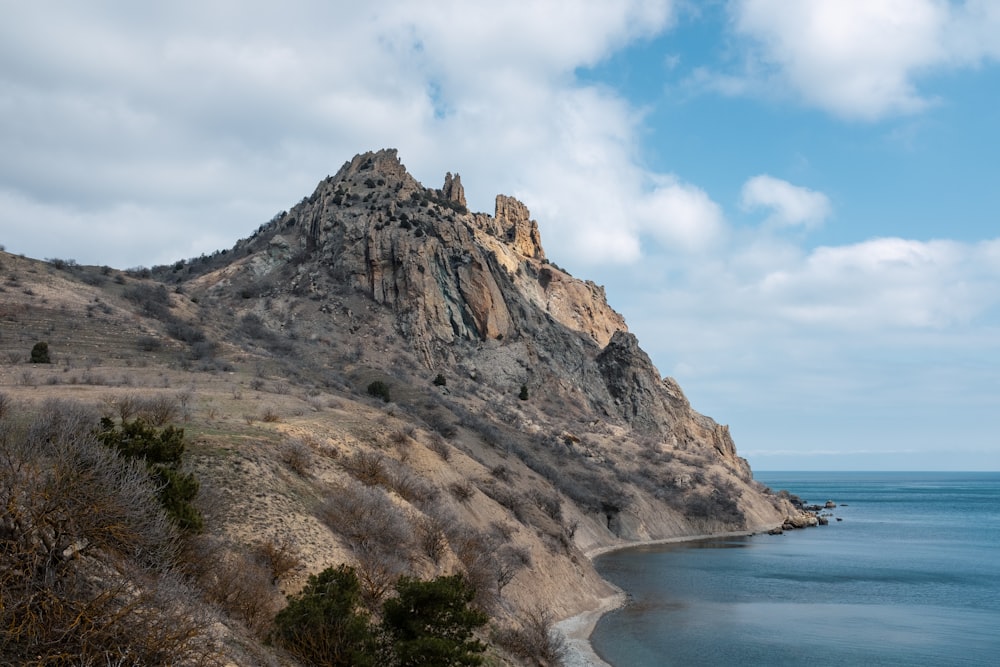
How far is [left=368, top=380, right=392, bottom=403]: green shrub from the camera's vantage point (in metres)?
55.0

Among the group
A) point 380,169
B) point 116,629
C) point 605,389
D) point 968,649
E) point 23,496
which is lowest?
point 968,649

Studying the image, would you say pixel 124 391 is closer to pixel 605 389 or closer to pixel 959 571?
pixel 959 571

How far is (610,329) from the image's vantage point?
398 feet

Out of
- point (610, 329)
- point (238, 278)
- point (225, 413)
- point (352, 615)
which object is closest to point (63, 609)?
point (352, 615)

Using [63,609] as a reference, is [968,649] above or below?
below

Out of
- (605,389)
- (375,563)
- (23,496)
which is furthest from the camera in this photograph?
(605,389)

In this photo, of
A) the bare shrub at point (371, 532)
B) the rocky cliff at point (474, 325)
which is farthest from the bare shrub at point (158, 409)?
the rocky cliff at point (474, 325)

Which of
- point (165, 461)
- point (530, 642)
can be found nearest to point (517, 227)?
point (530, 642)

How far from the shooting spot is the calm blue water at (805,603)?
2897 cm

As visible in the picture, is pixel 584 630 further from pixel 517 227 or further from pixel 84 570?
pixel 517 227

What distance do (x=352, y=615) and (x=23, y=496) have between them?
7123 mm

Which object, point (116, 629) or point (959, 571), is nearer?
point (116, 629)

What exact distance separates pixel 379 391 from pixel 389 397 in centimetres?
113

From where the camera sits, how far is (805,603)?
39.9 m
